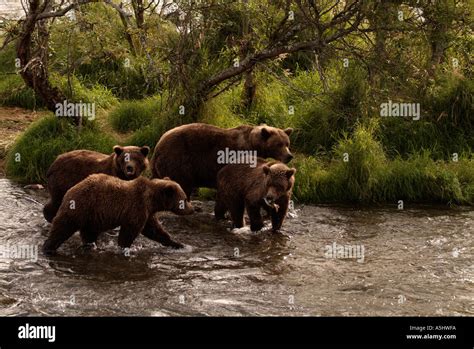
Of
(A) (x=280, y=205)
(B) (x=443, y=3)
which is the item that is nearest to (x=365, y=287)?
(A) (x=280, y=205)

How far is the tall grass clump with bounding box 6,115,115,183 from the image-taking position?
12.4 meters

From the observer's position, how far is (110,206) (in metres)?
9.05

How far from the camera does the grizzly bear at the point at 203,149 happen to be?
1094 centimetres

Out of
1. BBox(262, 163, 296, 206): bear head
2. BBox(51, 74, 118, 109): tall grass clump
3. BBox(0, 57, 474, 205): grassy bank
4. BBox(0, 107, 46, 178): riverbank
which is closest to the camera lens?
BBox(262, 163, 296, 206): bear head

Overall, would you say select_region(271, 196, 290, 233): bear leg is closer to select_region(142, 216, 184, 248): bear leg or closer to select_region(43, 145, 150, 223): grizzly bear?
select_region(142, 216, 184, 248): bear leg

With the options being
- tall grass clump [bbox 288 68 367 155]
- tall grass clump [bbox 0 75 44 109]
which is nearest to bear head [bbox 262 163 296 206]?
tall grass clump [bbox 288 68 367 155]

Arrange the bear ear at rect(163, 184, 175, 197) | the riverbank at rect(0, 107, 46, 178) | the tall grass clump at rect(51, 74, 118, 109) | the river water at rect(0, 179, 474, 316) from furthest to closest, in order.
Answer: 1. the tall grass clump at rect(51, 74, 118, 109)
2. the riverbank at rect(0, 107, 46, 178)
3. the bear ear at rect(163, 184, 175, 197)
4. the river water at rect(0, 179, 474, 316)

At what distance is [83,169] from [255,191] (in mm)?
2176

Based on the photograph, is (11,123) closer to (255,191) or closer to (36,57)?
(36,57)

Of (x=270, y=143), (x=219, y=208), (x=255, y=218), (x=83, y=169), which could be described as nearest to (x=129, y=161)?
(x=83, y=169)

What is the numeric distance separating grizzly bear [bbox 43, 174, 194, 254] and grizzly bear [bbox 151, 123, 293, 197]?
5.07 feet

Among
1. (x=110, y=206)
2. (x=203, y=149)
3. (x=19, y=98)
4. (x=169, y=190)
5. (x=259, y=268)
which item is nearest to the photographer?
(x=259, y=268)

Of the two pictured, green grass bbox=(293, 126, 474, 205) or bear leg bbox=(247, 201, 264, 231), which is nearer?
bear leg bbox=(247, 201, 264, 231)

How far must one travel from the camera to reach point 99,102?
14.0 meters
